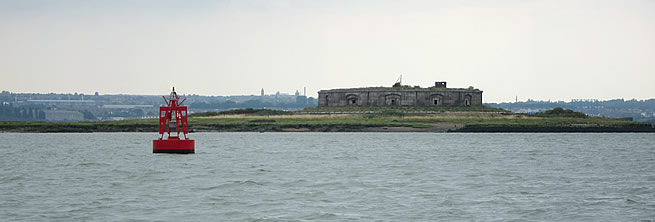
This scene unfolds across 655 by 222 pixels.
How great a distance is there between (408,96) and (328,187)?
88852 millimetres

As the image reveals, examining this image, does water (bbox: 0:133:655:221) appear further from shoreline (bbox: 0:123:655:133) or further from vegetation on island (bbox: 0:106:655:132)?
vegetation on island (bbox: 0:106:655:132)

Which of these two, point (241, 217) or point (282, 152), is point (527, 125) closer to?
point (282, 152)

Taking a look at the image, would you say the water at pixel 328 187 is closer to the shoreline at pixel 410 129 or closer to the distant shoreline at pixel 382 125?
the shoreline at pixel 410 129

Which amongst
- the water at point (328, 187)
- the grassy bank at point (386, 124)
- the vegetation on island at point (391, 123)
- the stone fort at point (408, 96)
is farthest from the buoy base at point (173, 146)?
the stone fort at point (408, 96)

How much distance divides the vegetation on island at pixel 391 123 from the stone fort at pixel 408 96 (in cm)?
412

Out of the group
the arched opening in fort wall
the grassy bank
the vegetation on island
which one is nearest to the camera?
the grassy bank

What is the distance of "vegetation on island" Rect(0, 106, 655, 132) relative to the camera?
9775cm

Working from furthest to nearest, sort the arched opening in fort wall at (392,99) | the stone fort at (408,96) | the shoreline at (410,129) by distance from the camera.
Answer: the arched opening in fort wall at (392,99), the stone fort at (408,96), the shoreline at (410,129)

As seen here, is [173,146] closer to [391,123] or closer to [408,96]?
[391,123]

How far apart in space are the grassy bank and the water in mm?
44102

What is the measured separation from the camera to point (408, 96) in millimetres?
120625


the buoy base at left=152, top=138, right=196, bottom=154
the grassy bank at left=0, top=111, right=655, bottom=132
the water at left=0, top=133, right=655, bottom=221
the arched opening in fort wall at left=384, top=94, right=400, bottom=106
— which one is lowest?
the water at left=0, top=133, right=655, bottom=221

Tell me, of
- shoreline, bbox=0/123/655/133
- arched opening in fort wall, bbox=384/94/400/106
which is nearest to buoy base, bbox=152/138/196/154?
shoreline, bbox=0/123/655/133

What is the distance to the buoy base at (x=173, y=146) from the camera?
49156mm
